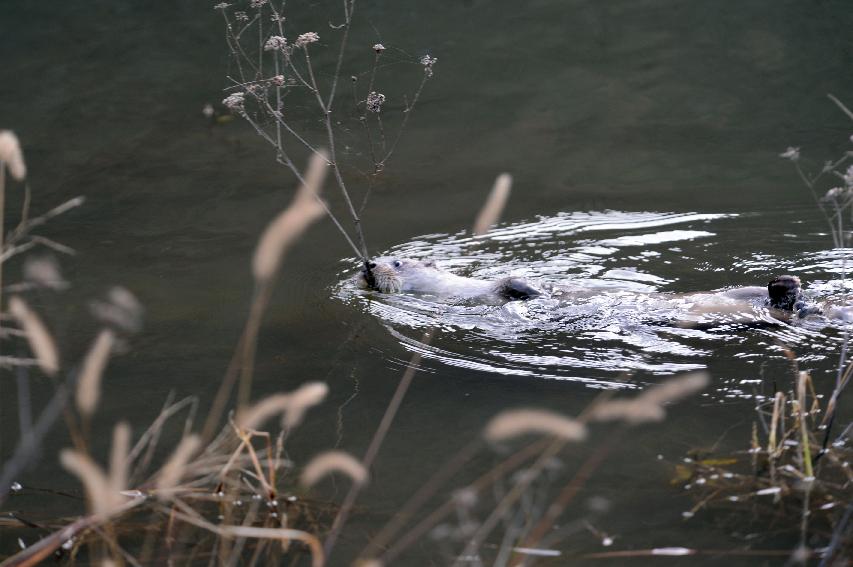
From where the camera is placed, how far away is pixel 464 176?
8891mm

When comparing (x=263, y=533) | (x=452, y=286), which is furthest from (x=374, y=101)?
(x=263, y=533)

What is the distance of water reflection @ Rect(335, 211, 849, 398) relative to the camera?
5.55m

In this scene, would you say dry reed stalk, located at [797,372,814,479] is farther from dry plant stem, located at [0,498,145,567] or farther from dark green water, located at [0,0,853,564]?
dry plant stem, located at [0,498,145,567]

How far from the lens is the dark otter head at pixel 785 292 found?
18.5ft

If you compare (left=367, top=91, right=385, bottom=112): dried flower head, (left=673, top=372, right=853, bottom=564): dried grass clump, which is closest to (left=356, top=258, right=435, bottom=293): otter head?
(left=367, top=91, right=385, bottom=112): dried flower head

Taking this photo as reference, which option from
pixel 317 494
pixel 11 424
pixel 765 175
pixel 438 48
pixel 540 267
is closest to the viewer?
pixel 317 494

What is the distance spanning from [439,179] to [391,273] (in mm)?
2259

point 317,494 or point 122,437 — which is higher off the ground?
point 122,437

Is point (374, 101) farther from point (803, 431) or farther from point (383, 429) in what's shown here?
point (803, 431)

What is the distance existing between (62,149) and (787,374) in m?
7.15

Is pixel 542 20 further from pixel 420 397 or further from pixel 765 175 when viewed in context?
pixel 420 397

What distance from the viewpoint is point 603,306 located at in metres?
6.17

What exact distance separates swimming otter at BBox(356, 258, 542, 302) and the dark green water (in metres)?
0.29

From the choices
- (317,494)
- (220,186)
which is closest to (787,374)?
(317,494)
